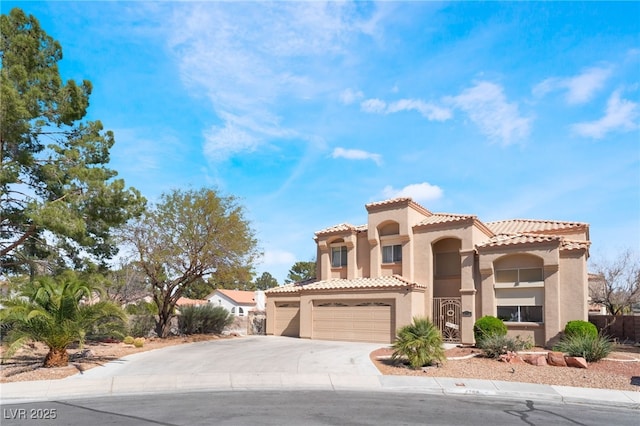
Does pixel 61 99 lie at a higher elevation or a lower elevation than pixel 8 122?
higher

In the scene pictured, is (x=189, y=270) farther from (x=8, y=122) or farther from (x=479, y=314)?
(x=479, y=314)

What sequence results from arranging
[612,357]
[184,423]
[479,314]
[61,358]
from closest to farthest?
[184,423] < [61,358] < [612,357] < [479,314]

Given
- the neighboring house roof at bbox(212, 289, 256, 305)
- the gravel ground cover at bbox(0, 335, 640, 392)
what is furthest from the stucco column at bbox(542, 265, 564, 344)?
the neighboring house roof at bbox(212, 289, 256, 305)


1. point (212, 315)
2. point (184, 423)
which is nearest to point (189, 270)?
point (212, 315)

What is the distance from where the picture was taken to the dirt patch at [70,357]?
51.9ft

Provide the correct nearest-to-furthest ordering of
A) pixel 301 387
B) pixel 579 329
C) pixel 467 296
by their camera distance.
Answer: pixel 301 387
pixel 579 329
pixel 467 296

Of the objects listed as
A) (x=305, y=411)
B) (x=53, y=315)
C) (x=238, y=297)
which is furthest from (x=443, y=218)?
(x=238, y=297)

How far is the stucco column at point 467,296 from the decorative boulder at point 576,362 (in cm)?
901

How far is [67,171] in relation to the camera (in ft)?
79.3

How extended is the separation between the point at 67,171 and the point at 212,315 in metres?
14.5

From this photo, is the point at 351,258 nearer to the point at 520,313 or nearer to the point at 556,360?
the point at 520,313

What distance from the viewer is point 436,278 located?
31.8 meters

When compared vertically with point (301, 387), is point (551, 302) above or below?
above

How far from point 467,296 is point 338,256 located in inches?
407
